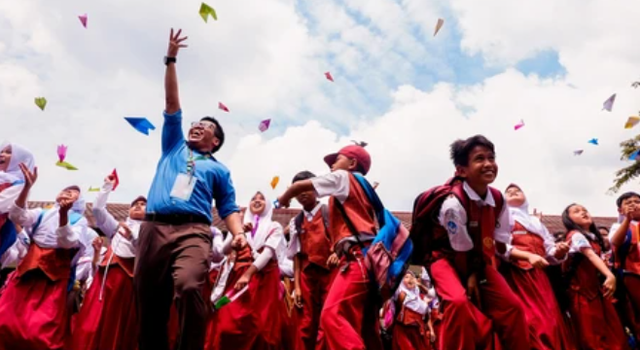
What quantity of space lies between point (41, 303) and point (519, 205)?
5.04 meters

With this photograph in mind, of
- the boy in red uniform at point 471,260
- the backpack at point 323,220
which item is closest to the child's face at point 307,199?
the backpack at point 323,220

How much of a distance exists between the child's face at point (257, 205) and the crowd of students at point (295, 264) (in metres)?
0.02

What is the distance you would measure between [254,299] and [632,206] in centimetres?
416

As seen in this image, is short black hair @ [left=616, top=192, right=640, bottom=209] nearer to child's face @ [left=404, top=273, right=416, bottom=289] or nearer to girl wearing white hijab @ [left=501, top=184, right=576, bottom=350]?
girl wearing white hijab @ [left=501, top=184, right=576, bottom=350]

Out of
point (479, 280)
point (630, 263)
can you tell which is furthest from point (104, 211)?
point (630, 263)

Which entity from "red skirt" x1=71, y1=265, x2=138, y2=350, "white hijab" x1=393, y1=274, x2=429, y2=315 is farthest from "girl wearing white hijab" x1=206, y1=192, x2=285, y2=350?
"white hijab" x1=393, y1=274, x2=429, y2=315

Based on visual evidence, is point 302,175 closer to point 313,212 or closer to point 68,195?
point 313,212

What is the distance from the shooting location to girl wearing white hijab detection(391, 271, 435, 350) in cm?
820

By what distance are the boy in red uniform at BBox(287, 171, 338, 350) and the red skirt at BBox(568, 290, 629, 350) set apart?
2898 millimetres

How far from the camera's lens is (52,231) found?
205 inches

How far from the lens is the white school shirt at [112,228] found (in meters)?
5.50

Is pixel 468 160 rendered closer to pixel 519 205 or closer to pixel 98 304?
pixel 519 205

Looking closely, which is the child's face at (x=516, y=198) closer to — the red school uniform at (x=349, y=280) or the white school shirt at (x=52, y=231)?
the red school uniform at (x=349, y=280)

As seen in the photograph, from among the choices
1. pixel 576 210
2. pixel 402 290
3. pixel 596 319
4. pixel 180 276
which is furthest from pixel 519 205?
pixel 180 276
